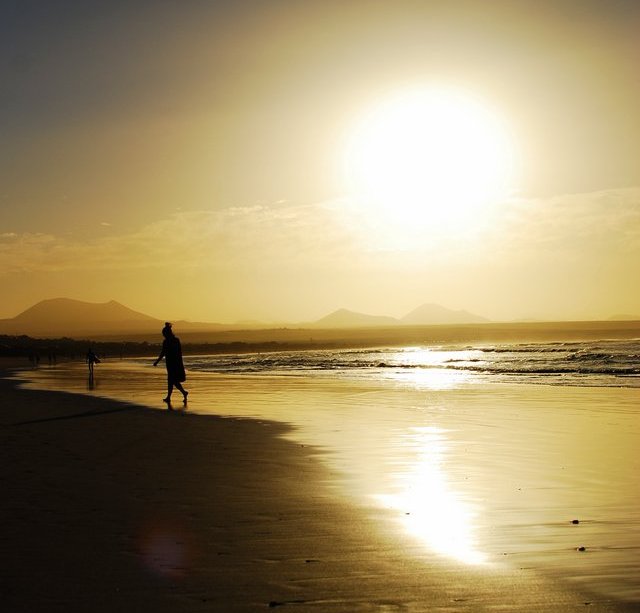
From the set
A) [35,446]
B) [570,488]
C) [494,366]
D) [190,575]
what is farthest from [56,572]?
[494,366]

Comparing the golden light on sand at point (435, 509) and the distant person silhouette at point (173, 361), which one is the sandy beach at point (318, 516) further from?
the distant person silhouette at point (173, 361)

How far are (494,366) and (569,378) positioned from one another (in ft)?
36.5

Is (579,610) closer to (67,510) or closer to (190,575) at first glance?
(190,575)

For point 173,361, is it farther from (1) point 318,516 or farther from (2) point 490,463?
(1) point 318,516

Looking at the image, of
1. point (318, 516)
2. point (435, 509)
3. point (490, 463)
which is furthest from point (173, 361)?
point (435, 509)

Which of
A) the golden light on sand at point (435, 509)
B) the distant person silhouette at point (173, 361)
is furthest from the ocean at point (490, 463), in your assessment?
the distant person silhouette at point (173, 361)

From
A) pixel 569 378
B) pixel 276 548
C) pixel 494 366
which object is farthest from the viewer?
pixel 494 366

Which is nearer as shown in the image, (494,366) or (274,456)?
(274,456)

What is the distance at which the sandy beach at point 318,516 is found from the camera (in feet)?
18.9

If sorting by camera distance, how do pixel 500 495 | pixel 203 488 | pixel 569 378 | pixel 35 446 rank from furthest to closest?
pixel 569 378, pixel 35 446, pixel 203 488, pixel 500 495

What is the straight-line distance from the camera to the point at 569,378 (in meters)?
32.2

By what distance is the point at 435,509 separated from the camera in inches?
338

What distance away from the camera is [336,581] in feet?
19.7

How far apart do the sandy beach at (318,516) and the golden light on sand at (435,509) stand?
0.03 m
